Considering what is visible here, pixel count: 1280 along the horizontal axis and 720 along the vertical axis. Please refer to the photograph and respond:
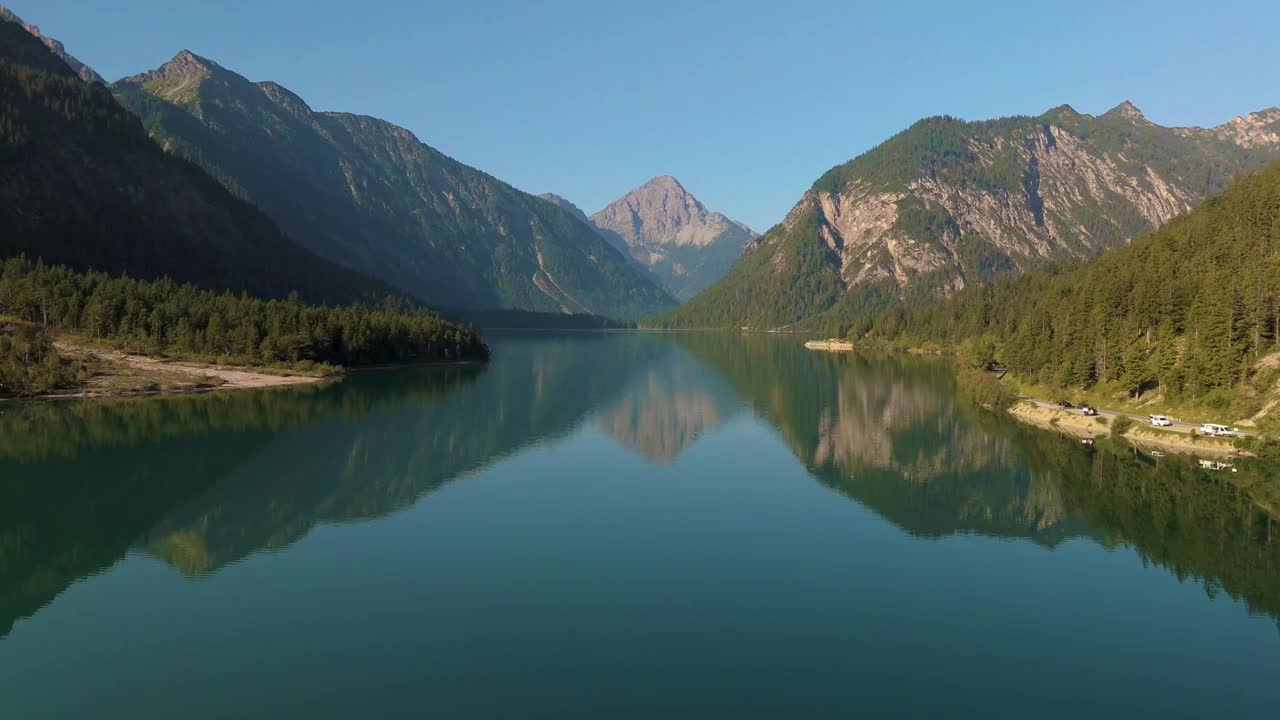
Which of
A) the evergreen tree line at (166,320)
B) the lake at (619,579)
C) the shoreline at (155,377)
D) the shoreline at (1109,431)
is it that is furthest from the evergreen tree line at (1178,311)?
the evergreen tree line at (166,320)

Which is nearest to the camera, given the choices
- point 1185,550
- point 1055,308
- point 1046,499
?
point 1185,550

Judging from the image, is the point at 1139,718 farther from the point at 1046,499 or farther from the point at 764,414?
the point at 764,414

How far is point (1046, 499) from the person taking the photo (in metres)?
72.6

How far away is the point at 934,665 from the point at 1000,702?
3729mm

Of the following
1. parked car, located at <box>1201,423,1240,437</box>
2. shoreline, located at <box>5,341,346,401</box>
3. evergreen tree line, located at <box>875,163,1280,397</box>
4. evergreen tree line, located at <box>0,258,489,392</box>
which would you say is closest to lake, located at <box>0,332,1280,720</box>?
parked car, located at <box>1201,423,1240,437</box>

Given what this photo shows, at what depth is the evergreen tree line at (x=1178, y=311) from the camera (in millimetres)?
97625

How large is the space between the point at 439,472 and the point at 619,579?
39.8 m

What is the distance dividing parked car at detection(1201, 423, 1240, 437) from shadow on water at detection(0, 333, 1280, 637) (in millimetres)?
8165

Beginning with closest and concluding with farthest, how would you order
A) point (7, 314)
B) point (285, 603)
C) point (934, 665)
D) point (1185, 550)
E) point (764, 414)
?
point (934, 665), point (285, 603), point (1185, 550), point (764, 414), point (7, 314)

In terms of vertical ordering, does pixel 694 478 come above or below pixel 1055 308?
below

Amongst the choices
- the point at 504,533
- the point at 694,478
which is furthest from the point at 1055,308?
the point at 504,533

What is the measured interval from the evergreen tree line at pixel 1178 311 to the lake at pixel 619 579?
19732mm

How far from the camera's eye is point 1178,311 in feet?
373

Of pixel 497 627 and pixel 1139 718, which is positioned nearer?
pixel 1139 718
